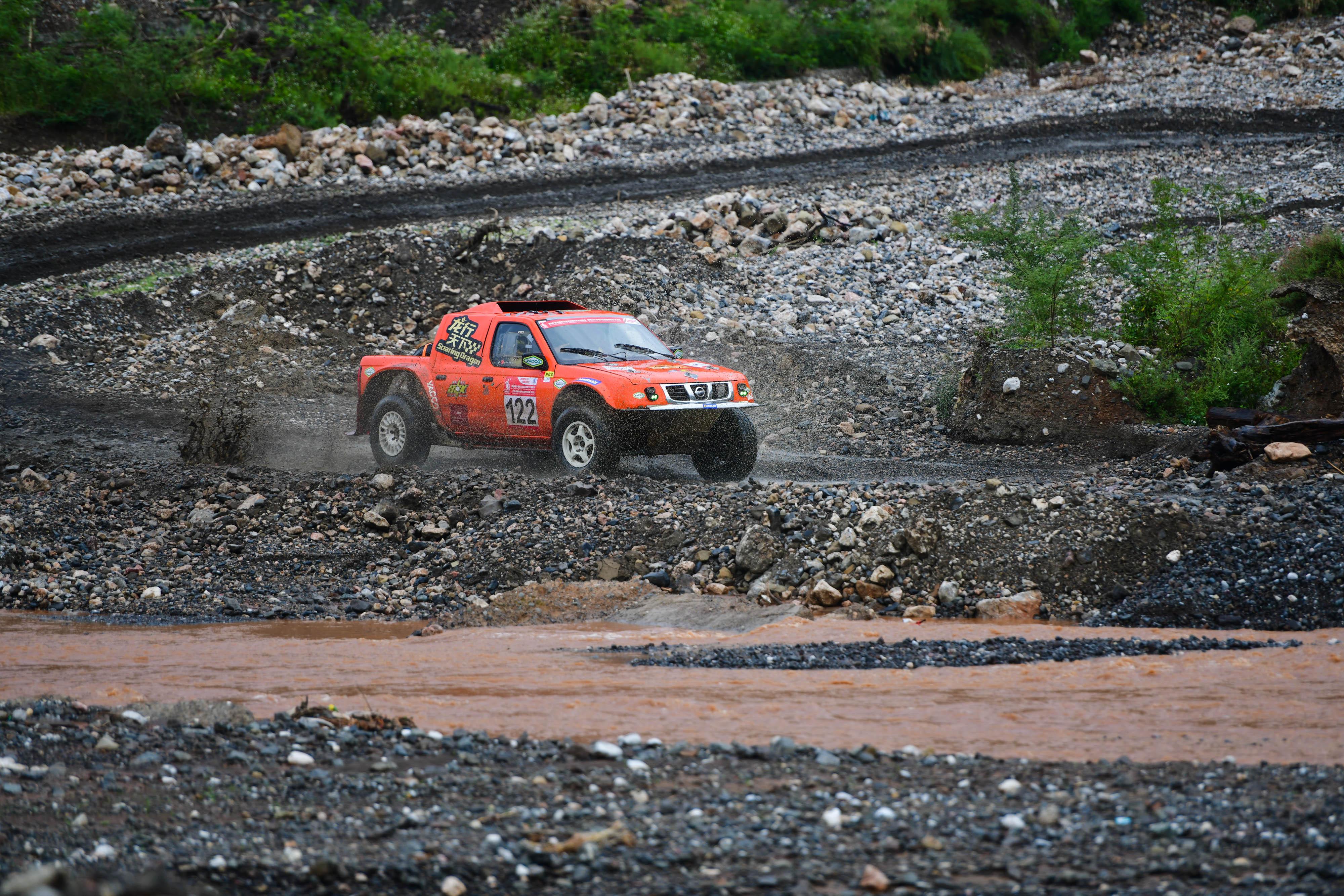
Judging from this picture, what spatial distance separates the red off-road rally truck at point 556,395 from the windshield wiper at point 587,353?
→ 14mm

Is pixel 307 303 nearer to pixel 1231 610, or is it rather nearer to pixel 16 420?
pixel 16 420

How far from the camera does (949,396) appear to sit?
1502 cm

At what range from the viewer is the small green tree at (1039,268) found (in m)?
14.2

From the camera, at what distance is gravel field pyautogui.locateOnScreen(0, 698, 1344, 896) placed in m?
3.96

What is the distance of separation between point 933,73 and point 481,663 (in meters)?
28.0

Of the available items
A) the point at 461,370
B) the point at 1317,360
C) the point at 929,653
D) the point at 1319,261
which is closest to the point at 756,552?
the point at 929,653

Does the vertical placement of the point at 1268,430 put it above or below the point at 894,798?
above

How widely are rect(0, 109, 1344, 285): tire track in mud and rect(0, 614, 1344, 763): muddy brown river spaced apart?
12.9 meters

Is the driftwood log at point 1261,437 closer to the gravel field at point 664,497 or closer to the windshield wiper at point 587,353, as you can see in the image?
the gravel field at point 664,497

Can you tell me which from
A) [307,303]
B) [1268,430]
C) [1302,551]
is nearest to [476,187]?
[307,303]

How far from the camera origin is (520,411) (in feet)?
38.7

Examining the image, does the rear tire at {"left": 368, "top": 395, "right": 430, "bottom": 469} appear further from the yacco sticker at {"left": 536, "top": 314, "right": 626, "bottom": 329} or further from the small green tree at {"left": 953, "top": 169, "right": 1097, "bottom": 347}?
the small green tree at {"left": 953, "top": 169, "right": 1097, "bottom": 347}

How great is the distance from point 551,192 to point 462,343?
1105cm

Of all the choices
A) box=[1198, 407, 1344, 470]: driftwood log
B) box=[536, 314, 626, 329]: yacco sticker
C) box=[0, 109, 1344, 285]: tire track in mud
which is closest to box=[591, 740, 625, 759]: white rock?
box=[536, 314, 626, 329]: yacco sticker
